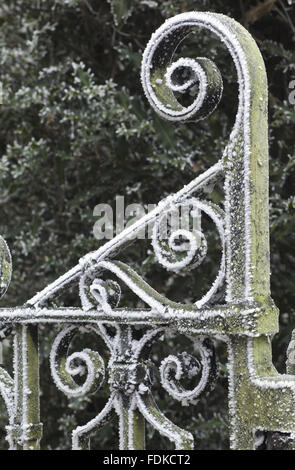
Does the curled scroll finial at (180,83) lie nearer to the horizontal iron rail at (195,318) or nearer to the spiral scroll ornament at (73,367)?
the horizontal iron rail at (195,318)

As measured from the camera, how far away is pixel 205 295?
1.14 metres

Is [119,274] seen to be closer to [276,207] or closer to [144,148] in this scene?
[276,207]

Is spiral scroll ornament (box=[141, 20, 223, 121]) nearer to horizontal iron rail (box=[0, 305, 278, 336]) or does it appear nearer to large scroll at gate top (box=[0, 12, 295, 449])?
large scroll at gate top (box=[0, 12, 295, 449])

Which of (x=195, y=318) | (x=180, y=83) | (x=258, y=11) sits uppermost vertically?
(x=258, y=11)

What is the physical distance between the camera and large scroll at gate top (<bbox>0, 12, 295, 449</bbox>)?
3.61 feet

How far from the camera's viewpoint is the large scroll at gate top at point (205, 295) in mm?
1102

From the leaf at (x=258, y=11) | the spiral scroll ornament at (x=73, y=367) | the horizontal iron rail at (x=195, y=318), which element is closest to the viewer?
the horizontal iron rail at (x=195, y=318)

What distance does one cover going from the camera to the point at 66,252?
9.70 feet

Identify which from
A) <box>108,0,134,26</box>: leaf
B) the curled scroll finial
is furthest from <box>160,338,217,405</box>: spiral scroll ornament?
<box>108,0,134,26</box>: leaf

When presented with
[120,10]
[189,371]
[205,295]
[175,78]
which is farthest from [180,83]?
[120,10]

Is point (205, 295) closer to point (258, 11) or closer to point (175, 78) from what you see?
point (175, 78)

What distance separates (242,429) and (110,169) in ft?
6.52

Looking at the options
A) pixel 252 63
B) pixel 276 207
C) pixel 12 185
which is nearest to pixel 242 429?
pixel 252 63

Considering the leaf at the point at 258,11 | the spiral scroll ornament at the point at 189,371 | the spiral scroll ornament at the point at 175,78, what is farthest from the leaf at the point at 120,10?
→ the spiral scroll ornament at the point at 189,371
